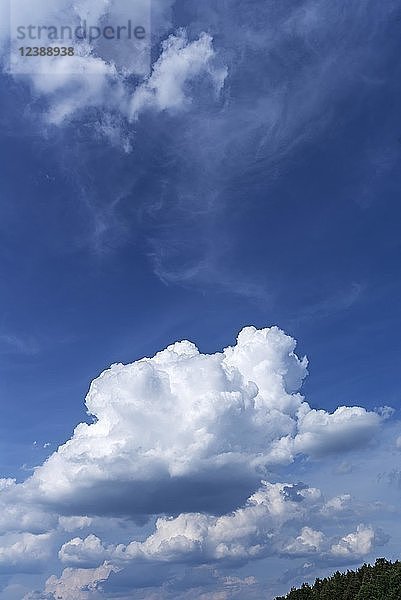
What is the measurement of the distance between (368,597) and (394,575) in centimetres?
1007

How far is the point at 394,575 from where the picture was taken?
591 feet

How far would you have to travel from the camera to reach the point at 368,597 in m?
180
